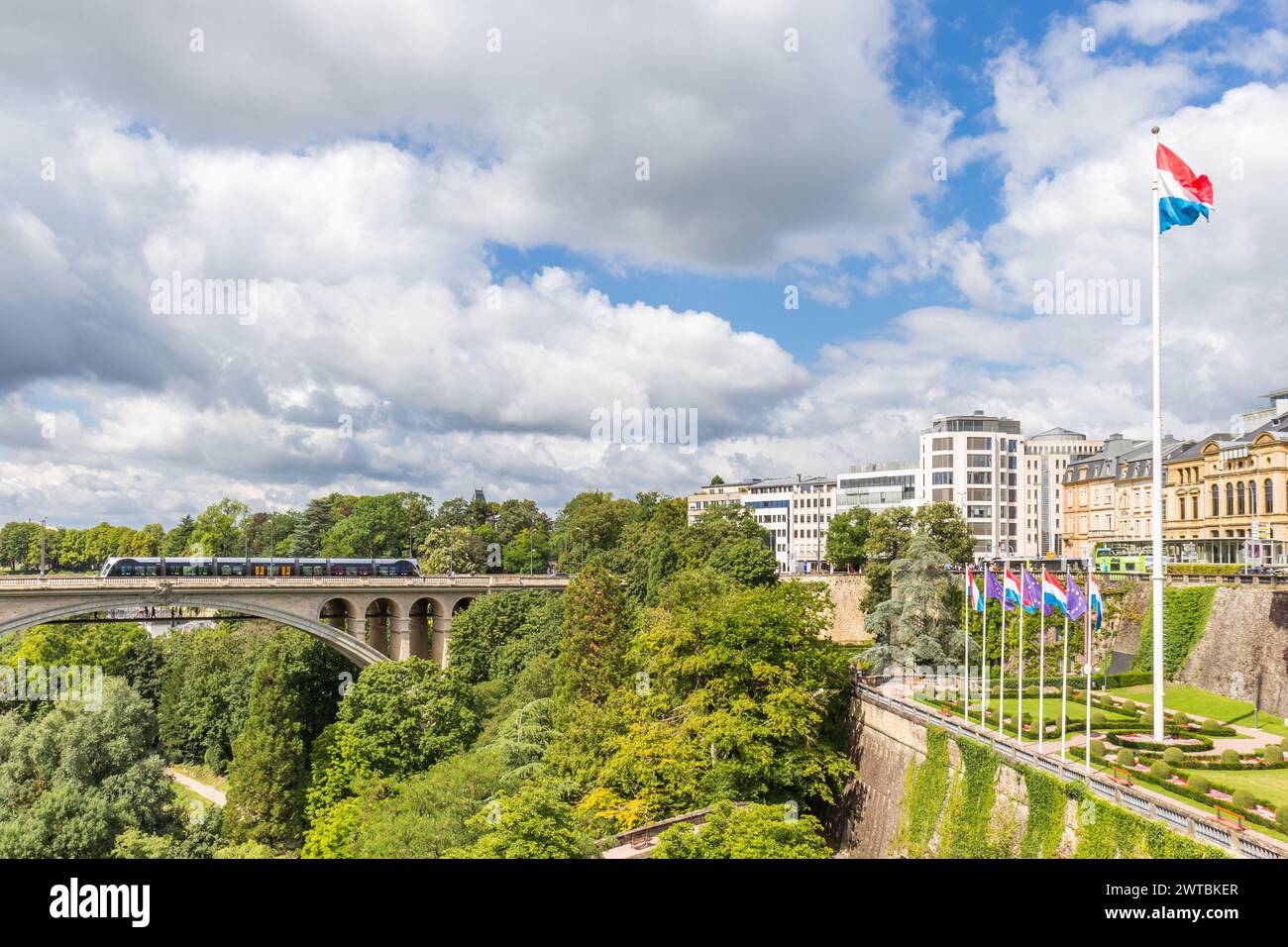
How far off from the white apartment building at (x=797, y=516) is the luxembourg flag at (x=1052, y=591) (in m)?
101

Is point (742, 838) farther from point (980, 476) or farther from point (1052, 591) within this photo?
point (980, 476)

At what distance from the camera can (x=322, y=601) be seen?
A: 63312mm

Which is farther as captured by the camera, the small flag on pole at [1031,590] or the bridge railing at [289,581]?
the bridge railing at [289,581]

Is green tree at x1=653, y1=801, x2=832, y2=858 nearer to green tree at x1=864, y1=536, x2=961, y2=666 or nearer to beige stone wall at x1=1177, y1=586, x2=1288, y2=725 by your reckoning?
green tree at x1=864, y1=536, x2=961, y2=666

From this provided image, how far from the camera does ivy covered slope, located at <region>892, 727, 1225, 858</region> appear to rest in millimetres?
20156

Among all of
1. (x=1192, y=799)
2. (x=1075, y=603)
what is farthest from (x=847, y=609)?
(x=1192, y=799)

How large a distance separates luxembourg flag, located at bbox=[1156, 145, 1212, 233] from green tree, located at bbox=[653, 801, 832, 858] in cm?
1993

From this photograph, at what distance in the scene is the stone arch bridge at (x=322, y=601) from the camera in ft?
179

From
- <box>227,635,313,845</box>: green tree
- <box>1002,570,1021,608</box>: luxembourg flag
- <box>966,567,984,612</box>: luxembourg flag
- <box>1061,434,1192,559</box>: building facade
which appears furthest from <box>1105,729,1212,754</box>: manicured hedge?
<box>1061,434,1192,559</box>: building facade

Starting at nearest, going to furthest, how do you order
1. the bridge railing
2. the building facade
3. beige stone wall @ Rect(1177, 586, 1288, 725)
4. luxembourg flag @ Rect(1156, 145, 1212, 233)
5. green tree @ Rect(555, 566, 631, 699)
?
luxembourg flag @ Rect(1156, 145, 1212, 233) < beige stone wall @ Rect(1177, 586, 1288, 725) < green tree @ Rect(555, 566, 631, 699) < the bridge railing < the building facade

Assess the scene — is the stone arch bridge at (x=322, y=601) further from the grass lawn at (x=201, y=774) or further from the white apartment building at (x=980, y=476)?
the white apartment building at (x=980, y=476)

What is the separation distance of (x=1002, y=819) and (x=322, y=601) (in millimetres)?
49560

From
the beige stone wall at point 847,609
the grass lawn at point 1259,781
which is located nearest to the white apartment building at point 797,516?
the beige stone wall at point 847,609
